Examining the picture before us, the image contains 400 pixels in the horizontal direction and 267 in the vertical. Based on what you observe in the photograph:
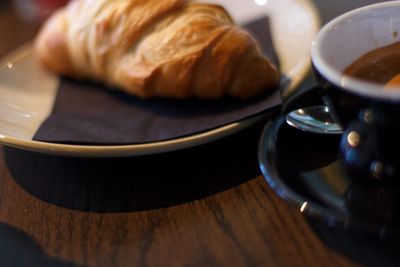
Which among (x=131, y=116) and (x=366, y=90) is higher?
(x=366, y=90)

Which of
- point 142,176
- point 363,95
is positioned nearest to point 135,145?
point 142,176

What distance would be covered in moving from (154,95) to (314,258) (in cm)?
38

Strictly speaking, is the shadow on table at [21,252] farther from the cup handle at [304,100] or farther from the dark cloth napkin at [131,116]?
the cup handle at [304,100]

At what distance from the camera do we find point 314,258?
1.68 feet

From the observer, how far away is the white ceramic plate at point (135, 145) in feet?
2.14

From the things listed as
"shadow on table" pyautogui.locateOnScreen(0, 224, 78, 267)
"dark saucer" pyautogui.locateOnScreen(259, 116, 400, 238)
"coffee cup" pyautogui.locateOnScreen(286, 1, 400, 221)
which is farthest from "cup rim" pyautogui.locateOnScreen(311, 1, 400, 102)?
"shadow on table" pyautogui.locateOnScreen(0, 224, 78, 267)

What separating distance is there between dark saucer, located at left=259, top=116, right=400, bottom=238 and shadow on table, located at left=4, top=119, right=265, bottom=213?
0.20 ft

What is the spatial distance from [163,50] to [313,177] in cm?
32

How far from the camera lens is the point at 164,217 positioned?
23.7 inches

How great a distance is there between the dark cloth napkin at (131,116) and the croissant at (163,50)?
0.02 meters

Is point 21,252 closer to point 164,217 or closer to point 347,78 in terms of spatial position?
point 164,217

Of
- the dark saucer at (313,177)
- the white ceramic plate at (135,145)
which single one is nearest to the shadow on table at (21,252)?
the white ceramic plate at (135,145)

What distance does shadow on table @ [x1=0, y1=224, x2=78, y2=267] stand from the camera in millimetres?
567

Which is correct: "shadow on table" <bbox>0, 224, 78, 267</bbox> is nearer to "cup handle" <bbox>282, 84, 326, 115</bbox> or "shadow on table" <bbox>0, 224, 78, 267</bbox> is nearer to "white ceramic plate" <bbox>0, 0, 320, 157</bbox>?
"white ceramic plate" <bbox>0, 0, 320, 157</bbox>
